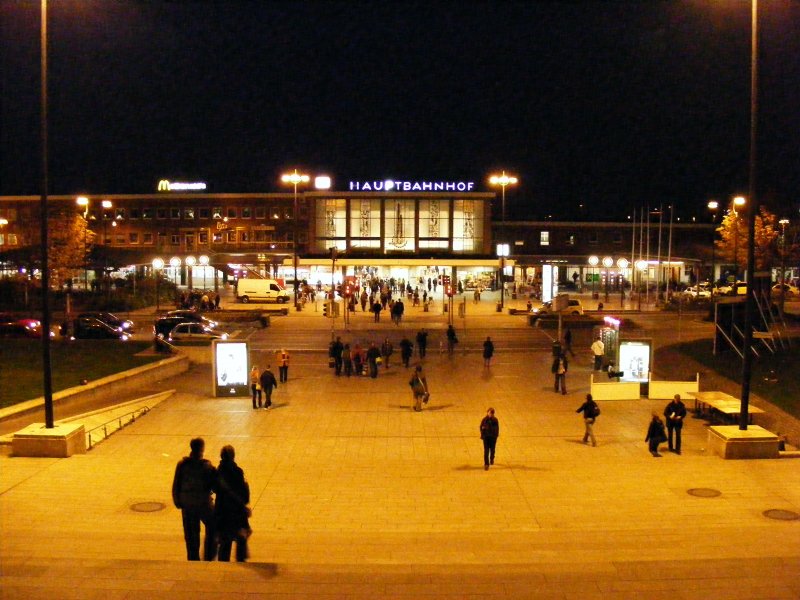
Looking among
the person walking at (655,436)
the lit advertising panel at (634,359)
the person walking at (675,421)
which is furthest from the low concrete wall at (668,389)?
the person walking at (655,436)

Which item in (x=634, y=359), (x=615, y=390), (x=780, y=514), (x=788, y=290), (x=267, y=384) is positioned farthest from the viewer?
(x=788, y=290)

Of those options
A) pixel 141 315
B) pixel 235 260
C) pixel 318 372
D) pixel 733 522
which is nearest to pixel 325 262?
pixel 235 260

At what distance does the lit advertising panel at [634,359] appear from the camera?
24156 mm

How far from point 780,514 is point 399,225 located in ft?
201

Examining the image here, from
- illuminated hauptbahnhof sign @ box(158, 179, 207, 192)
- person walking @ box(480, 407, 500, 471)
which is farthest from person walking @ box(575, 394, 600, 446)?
illuminated hauptbahnhof sign @ box(158, 179, 207, 192)

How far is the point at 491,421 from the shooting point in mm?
15211

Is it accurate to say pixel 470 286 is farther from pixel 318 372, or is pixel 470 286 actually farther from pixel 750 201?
pixel 750 201

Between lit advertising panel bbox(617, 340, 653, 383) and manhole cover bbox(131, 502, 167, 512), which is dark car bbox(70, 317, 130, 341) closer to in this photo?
lit advertising panel bbox(617, 340, 653, 383)

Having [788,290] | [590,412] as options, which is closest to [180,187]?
[788,290]

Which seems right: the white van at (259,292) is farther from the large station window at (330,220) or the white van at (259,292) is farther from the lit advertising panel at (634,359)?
the lit advertising panel at (634,359)

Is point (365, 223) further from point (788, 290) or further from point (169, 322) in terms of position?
point (169, 322)

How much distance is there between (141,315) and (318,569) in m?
42.3

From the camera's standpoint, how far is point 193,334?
35.4 m

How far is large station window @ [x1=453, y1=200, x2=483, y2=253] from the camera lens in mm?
71800
